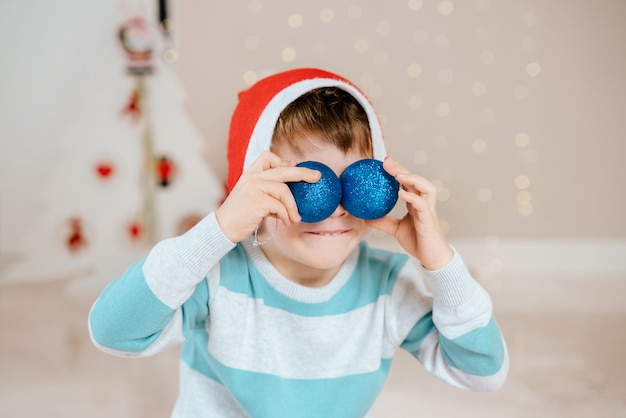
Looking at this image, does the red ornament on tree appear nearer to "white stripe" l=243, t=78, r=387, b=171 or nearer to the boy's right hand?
"white stripe" l=243, t=78, r=387, b=171

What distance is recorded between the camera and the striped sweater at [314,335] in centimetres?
87

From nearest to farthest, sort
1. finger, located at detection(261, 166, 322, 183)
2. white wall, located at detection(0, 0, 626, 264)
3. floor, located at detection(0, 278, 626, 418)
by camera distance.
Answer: finger, located at detection(261, 166, 322, 183), floor, located at detection(0, 278, 626, 418), white wall, located at detection(0, 0, 626, 264)

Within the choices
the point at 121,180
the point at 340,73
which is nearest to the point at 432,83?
the point at 340,73

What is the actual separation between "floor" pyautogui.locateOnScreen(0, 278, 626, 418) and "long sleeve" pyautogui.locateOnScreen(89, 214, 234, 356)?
1.96 feet

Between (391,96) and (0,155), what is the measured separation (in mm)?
1679

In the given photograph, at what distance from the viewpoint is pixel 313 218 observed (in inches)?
32.4

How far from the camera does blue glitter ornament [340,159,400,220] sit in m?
0.83

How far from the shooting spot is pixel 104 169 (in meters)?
2.53

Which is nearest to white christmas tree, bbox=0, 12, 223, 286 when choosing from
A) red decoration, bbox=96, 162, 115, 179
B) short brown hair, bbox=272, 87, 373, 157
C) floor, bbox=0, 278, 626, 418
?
red decoration, bbox=96, 162, 115, 179

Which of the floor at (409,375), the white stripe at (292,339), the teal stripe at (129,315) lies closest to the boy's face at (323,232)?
the white stripe at (292,339)

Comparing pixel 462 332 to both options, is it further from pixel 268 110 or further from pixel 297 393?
pixel 268 110

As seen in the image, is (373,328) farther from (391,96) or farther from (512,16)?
(512,16)

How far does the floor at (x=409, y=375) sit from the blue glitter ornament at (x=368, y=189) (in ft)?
2.19

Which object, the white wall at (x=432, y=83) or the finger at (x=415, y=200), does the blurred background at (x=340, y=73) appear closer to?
the white wall at (x=432, y=83)
